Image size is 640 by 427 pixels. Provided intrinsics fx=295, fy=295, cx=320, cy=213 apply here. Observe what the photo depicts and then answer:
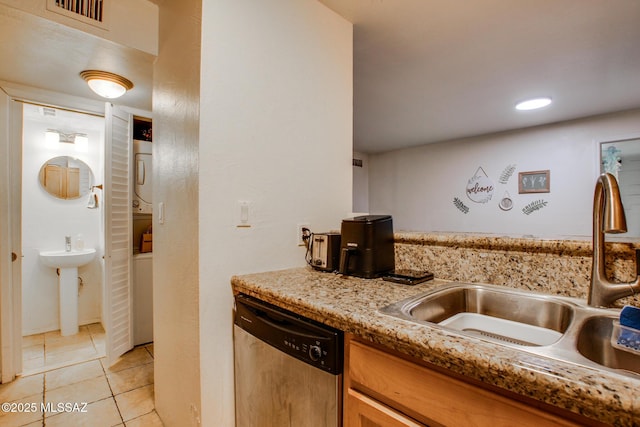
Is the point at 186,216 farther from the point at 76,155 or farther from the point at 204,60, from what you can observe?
the point at 76,155

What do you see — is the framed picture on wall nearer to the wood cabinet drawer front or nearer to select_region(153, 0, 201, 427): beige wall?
the wood cabinet drawer front

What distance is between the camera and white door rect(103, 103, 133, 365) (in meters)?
2.32

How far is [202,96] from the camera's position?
117 centimetres

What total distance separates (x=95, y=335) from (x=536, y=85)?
463cm

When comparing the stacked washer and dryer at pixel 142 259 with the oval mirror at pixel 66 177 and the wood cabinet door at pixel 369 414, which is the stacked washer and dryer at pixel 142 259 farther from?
the wood cabinet door at pixel 369 414

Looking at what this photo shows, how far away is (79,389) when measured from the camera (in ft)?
6.65

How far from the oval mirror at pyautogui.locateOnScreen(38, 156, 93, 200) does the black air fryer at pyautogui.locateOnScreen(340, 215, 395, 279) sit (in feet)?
11.0

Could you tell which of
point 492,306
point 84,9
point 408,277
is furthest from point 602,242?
point 84,9

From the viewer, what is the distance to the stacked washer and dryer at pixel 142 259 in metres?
2.70

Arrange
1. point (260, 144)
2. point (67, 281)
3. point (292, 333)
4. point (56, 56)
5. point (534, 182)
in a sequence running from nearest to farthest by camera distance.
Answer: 1. point (292, 333)
2. point (260, 144)
3. point (56, 56)
4. point (67, 281)
5. point (534, 182)

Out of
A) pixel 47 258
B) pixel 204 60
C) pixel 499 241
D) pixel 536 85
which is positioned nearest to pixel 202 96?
pixel 204 60

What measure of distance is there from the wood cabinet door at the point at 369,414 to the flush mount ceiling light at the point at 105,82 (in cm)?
235

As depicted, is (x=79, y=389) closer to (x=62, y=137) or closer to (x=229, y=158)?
(x=229, y=158)

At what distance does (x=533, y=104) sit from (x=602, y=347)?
2.74 meters
